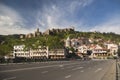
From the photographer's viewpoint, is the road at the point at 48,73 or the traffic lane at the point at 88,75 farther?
the traffic lane at the point at 88,75

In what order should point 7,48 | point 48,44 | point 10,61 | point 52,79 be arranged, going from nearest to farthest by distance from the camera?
point 52,79 < point 10,61 < point 48,44 < point 7,48

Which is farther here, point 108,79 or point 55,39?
point 55,39

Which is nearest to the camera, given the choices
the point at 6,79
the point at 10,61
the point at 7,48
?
the point at 6,79

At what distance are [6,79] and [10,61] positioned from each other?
48.8m

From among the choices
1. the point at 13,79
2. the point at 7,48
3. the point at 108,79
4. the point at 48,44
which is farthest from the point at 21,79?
the point at 7,48

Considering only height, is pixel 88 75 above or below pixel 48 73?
below

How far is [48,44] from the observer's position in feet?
586

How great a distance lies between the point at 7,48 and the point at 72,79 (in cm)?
17321

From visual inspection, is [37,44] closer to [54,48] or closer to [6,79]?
[54,48]

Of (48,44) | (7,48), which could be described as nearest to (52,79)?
(48,44)

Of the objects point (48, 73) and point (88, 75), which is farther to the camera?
point (48, 73)

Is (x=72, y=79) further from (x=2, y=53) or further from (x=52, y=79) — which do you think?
(x=2, y=53)

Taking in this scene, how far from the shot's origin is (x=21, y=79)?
18.4 metres

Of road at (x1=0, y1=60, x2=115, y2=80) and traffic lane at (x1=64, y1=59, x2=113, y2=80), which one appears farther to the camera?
traffic lane at (x1=64, y1=59, x2=113, y2=80)
